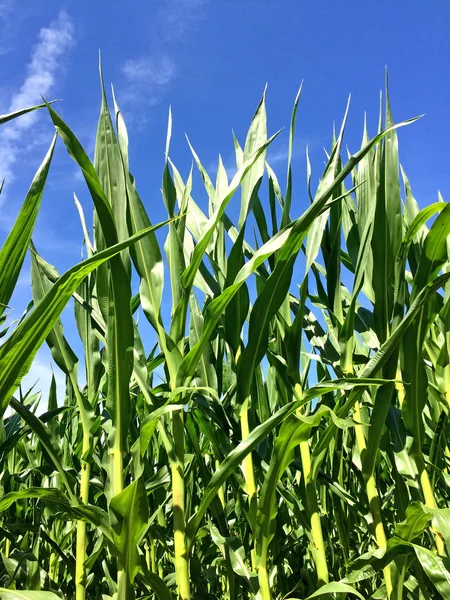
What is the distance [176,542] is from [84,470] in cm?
42

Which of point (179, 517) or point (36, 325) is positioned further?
point (179, 517)

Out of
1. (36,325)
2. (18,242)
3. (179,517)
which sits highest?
(18,242)

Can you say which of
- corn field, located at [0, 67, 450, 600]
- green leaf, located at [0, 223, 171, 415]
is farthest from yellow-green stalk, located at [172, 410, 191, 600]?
green leaf, located at [0, 223, 171, 415]

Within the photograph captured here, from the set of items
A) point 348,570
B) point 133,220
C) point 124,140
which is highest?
point 124,140

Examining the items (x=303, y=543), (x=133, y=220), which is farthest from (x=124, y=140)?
(x=303, y=543)

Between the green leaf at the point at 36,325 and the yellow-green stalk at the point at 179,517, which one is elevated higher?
the green leaf at the point at 36,325

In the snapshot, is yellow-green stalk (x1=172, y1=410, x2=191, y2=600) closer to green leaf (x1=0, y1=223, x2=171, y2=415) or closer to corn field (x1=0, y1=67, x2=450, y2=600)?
corn field (x1=0, y1=67, x2=450, y2=600)

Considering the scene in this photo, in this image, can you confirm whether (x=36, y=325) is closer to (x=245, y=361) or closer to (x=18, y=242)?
(x=18, y=242)

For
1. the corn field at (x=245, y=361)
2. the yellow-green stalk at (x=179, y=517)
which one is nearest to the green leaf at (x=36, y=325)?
the corn field at (x=245, y=361)

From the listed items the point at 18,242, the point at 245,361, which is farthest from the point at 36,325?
the point at 245,361

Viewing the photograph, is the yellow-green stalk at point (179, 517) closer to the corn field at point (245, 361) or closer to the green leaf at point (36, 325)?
the corn field at point (245, 361)

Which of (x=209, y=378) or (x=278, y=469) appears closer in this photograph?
(x=278, y=469)

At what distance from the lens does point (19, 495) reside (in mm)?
770

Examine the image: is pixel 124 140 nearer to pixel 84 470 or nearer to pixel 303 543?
pixel 84 470
